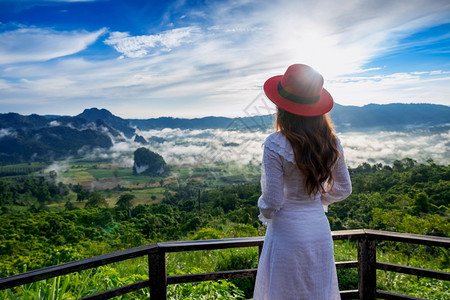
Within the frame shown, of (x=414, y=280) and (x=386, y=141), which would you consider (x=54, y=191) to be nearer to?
(x=414, y=280)

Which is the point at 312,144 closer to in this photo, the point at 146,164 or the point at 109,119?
the point at 146,164

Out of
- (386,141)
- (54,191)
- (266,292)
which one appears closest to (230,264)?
(266,292)

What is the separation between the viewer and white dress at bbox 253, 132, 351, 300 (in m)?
1.38

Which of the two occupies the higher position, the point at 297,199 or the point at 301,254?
the point at 297,199

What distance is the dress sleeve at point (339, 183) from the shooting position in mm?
1522

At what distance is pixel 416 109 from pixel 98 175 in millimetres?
101011

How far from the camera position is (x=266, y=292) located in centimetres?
153

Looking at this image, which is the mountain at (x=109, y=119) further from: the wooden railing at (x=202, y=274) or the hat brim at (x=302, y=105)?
the hat brim at (x=302, y=105)

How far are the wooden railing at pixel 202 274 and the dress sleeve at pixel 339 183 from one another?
44 cm

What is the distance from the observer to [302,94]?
1.44m

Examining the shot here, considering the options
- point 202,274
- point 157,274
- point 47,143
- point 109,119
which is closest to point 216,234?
A: point 202,274

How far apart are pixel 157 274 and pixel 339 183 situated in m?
1.08

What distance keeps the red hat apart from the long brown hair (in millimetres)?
38

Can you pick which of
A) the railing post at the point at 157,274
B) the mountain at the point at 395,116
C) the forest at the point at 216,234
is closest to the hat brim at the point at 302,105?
the railing post at the point at 157,274
